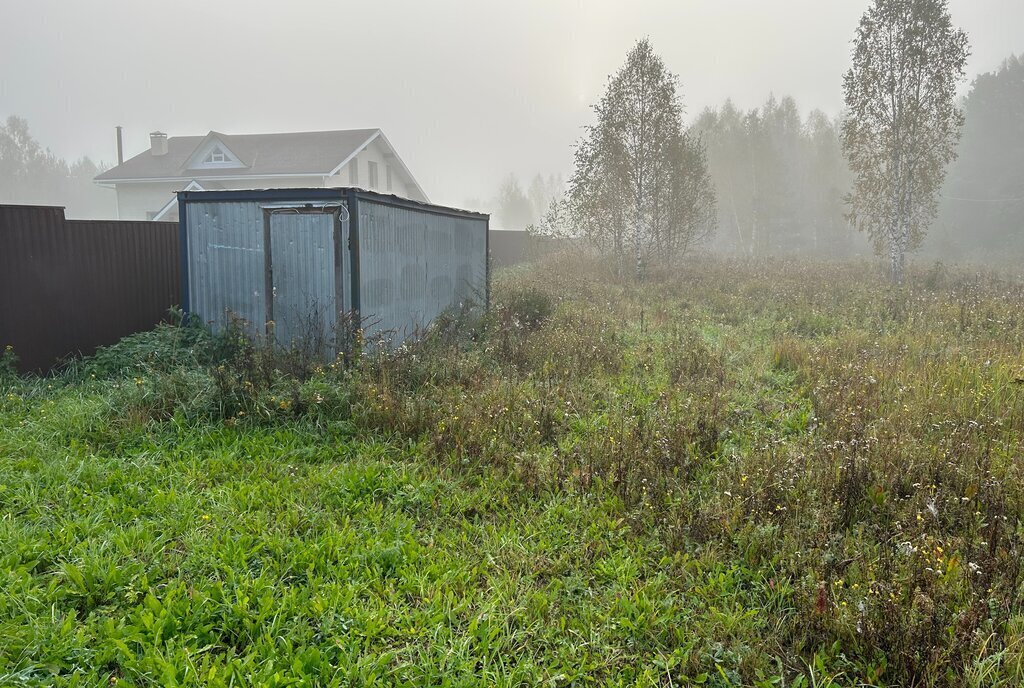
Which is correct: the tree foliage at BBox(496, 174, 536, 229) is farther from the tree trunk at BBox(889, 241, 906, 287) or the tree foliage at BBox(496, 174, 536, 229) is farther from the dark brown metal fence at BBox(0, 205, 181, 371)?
the dark brown metal fence at BBox(0, 205, 181, 371)

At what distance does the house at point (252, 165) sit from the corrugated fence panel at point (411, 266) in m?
17.1

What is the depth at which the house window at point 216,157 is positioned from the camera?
28000mm

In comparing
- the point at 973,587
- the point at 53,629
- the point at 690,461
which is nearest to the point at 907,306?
the point at 690,461

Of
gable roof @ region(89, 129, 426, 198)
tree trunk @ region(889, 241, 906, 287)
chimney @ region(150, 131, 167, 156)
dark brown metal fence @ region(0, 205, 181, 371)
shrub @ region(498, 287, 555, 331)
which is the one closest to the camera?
dark brown metal fence @ region(0, 205, 181, 371)

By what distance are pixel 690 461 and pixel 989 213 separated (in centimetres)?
5426

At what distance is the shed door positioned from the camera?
7.42m

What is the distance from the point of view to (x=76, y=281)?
7.56 metres

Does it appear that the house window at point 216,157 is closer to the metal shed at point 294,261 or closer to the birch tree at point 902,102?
the metal shed at point 294,261

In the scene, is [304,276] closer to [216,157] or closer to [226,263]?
[226,263]

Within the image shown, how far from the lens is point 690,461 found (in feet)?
15.6

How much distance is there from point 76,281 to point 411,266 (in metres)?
4.27

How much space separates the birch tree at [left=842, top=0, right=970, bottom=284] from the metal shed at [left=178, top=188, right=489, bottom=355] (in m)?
17.8

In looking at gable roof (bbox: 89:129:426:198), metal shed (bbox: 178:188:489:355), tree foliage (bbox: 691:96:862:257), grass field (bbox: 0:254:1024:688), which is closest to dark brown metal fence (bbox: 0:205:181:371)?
grass field (bbox: 0:254:1024:688)

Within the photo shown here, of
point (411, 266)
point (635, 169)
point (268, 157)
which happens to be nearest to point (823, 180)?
point (635, 169)
